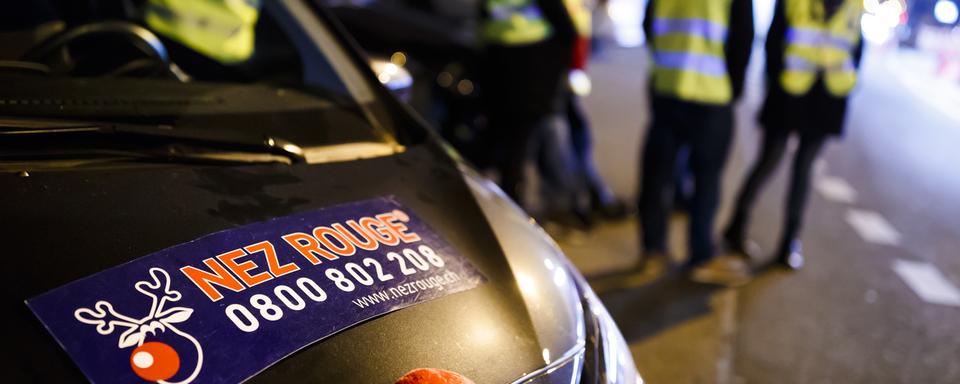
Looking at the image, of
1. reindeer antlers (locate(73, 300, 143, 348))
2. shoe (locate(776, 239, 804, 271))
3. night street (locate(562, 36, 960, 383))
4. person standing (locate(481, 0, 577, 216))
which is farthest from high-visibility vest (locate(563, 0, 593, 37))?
reindeer antlers (locate(73, 300, 143, 348))

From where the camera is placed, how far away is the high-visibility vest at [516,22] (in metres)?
4.27

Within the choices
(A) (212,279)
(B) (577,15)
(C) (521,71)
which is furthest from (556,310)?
(B) (577,15)

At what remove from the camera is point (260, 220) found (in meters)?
1.65

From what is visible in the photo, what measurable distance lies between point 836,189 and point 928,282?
1757mm

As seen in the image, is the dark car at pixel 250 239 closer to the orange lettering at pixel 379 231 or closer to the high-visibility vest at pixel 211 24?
the orange lettering at pixel 379 231

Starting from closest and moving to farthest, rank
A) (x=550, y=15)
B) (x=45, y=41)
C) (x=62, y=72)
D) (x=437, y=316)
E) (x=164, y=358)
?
(x=164, y=358) → (x=437, y=316) → (x=62, y=72) → (x=45, y=41) → (x=550, y=15)

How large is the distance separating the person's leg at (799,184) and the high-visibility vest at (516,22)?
4.57 ft

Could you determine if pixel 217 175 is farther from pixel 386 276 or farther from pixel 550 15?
pixel 550 15

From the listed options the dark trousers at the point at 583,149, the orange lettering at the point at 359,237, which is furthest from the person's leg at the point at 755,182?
the orange lettering at the point at 359,237

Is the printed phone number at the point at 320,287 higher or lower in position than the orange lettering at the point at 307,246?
lower

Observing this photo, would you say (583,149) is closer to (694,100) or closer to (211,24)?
(694,100)

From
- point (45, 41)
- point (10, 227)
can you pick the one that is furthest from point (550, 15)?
point (10, 227)

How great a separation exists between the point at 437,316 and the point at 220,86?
923mm

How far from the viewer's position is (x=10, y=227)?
1.41 m
